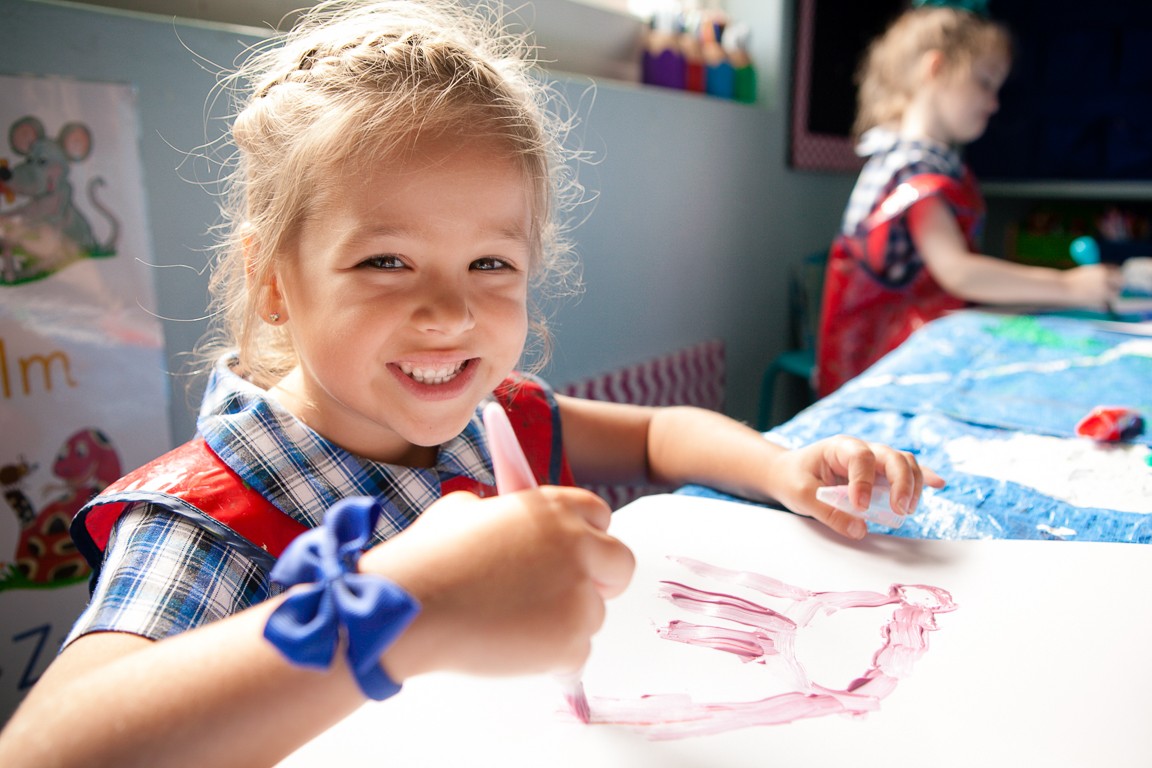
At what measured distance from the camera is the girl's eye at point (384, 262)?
53cm

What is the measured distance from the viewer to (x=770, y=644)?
1.48 feet

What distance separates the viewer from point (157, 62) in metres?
0.92

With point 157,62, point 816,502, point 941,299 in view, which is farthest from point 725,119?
point 816,502

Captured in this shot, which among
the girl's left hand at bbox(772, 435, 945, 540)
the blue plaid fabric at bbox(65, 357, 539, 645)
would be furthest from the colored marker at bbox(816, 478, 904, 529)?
the blue plaid fabric at bbox(65, 357, 539, 645)

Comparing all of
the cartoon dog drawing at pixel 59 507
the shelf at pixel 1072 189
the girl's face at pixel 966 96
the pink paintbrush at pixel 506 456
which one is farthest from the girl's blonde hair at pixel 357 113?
the shelf at pixel 1072 189

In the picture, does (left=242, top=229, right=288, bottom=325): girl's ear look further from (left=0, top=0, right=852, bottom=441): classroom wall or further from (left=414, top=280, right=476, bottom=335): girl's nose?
(left=0, top=0, right=852, bottom=441): classroom wall

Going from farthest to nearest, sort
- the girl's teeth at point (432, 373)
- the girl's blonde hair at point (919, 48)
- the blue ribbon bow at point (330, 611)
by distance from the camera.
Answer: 1. the girl's blonde hair at point (919, 48)
2. the girl's teeth at point (432, 373)
3. the blue ribbon bow at point (330, 611)

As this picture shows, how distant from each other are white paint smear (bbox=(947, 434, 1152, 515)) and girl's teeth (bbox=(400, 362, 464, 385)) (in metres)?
0.45

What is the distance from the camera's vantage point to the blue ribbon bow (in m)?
0.29

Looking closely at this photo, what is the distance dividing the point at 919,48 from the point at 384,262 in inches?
67.4

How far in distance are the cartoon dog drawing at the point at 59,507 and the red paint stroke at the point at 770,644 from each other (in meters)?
0.70

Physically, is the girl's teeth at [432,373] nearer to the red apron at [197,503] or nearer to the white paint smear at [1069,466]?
the red apron at [197,503]

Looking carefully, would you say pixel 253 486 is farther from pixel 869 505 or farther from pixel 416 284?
pixel 869 505

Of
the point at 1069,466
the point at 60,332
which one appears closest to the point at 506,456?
the point at 1069,466
